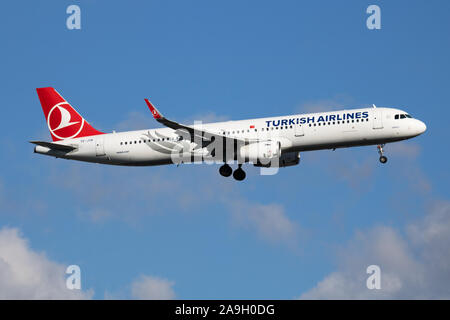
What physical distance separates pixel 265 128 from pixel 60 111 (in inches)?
781

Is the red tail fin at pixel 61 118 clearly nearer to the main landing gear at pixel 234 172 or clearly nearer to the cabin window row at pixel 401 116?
the main landing gear at pixel 234 172

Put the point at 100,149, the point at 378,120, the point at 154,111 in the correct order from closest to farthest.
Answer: the point at 154,111, the point at 378,120, the point at 100,149

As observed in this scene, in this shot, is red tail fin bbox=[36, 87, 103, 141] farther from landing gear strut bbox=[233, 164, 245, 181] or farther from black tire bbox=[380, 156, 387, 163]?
black tire bbox=[380, 156, 387, 163]

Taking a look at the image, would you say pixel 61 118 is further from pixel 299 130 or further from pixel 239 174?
pixel 299 130

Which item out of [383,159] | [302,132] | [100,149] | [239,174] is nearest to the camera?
[302,132]

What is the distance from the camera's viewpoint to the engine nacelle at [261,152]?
60.1m

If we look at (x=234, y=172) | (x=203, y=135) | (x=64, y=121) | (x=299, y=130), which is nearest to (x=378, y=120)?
(x=299, y=130)

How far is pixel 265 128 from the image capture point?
61531 mm

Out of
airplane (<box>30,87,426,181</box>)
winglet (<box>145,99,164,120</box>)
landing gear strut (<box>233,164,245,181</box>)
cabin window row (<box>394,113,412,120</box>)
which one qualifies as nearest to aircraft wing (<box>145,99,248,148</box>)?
airplane (<box>30,87,426,181</box>)

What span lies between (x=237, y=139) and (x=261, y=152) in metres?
2.20

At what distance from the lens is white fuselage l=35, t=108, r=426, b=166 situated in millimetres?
59875

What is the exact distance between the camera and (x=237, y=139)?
61.2 meters

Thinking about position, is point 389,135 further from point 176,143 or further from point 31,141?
point 31,141
